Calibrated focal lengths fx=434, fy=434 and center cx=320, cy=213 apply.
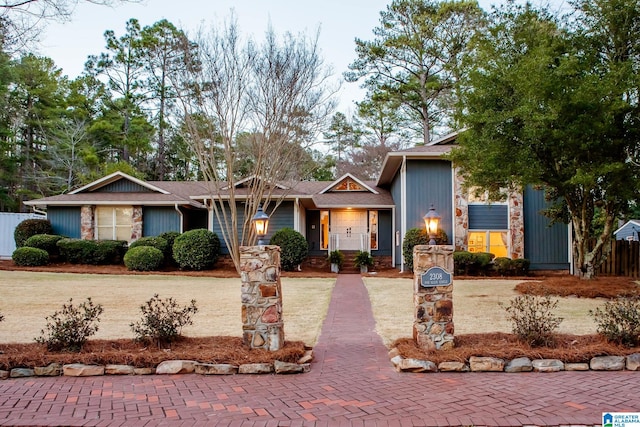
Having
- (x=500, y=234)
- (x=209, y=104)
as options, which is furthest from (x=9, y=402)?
(x=500, y=234)

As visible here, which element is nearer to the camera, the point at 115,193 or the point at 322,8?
the point at 322,8

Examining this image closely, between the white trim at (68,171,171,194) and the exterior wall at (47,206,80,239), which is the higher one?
the white trim at (68,171,171,194)

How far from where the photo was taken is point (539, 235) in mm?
16125

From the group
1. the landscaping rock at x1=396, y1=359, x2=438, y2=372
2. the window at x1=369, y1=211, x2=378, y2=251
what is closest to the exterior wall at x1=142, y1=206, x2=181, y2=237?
the window at x1=369, y1=211, x2=378, y2=251

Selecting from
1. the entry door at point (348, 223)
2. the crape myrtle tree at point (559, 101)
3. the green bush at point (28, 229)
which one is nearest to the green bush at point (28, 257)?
the green bush at point (28, 229)

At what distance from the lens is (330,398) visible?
4152mm

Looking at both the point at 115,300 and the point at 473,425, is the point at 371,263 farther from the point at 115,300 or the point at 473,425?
the point at 473,425

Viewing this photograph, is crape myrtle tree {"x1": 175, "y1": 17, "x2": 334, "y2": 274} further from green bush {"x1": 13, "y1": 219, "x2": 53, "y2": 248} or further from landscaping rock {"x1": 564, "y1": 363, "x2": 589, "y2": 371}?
landscaping rock {"x1": 564, "y1": 363, "x2": 589, "y2": 371}

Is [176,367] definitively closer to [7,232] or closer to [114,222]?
[114,222]

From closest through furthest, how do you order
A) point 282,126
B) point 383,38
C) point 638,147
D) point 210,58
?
1. point 638,147
2. point 210,58
3. point 282,126
4. point 383,38

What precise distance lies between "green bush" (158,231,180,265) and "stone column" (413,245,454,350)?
13062mm

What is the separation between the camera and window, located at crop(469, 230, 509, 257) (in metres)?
16.0

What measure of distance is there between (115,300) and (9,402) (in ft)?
19.8

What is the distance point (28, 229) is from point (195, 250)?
23.9 feet
